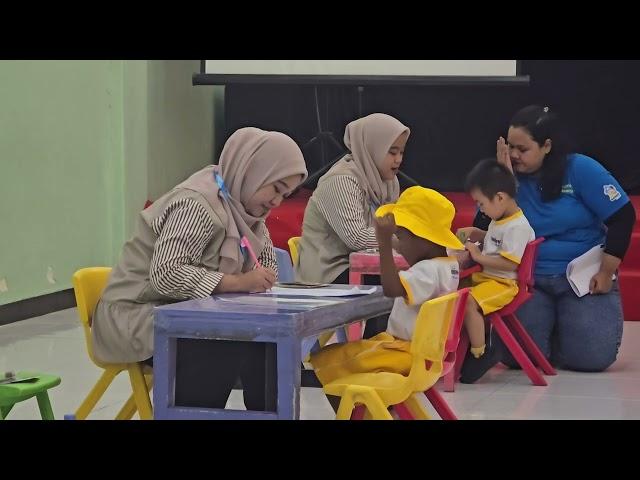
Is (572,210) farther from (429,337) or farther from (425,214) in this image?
(429,337)

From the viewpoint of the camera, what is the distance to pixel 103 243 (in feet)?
24.9

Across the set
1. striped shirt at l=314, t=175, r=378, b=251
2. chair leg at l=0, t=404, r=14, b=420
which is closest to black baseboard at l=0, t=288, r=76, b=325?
striped shirt at l=314, t=175, r=378, b=251

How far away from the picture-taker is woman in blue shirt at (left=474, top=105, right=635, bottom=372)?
5.23 metres

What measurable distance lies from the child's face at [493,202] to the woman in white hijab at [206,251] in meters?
1.55

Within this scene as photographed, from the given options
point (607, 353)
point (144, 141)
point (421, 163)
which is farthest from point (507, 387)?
point (421, 163)

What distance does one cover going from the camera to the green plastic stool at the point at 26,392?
330 centimetres

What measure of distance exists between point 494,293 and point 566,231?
24.3 inches

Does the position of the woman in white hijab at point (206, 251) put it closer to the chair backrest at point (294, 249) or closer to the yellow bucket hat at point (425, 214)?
the yellow bucket hat at point (425, 214)

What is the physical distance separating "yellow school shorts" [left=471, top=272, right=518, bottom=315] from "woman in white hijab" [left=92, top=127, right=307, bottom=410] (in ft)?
4.92

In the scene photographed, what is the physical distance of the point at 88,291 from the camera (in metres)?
3.56

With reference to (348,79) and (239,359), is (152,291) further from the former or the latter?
(348,79)

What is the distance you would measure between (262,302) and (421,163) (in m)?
6.46
